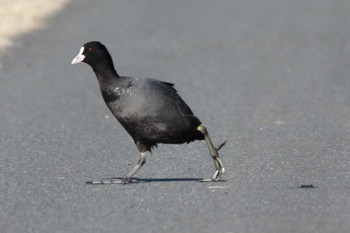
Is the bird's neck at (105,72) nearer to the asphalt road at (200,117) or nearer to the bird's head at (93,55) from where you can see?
the bird's head at (93,55)

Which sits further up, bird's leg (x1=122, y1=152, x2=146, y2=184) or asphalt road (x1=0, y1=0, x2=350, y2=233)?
bird's leg (x1=122, y1=152, x2=146, y2=184)

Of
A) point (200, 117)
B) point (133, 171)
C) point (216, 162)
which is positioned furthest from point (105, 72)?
point (200, 117)

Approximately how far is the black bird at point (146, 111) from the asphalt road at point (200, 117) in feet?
1.05

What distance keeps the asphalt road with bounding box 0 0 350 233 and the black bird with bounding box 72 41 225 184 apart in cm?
32

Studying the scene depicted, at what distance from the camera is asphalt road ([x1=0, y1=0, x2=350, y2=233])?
7.18 meters

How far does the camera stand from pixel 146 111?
796 cm

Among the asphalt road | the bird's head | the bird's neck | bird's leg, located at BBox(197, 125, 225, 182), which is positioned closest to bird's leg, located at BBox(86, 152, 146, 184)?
the asphalt road

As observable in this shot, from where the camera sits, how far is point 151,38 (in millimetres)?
18219

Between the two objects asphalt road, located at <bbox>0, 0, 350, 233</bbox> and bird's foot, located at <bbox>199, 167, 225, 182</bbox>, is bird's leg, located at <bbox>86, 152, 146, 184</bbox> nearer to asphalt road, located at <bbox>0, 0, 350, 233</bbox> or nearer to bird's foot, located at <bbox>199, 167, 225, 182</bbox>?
asphalt road, located at <bbox>0, 0, 350, 233</bbox>

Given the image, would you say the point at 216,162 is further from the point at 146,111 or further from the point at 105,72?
the point at 105,72

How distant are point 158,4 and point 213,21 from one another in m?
2.56

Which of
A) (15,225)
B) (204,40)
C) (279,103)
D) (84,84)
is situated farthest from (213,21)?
(15,225)

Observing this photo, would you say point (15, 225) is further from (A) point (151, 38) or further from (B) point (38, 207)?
(A) point (151, 38)

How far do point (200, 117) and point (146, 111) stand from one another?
3.97 meters
